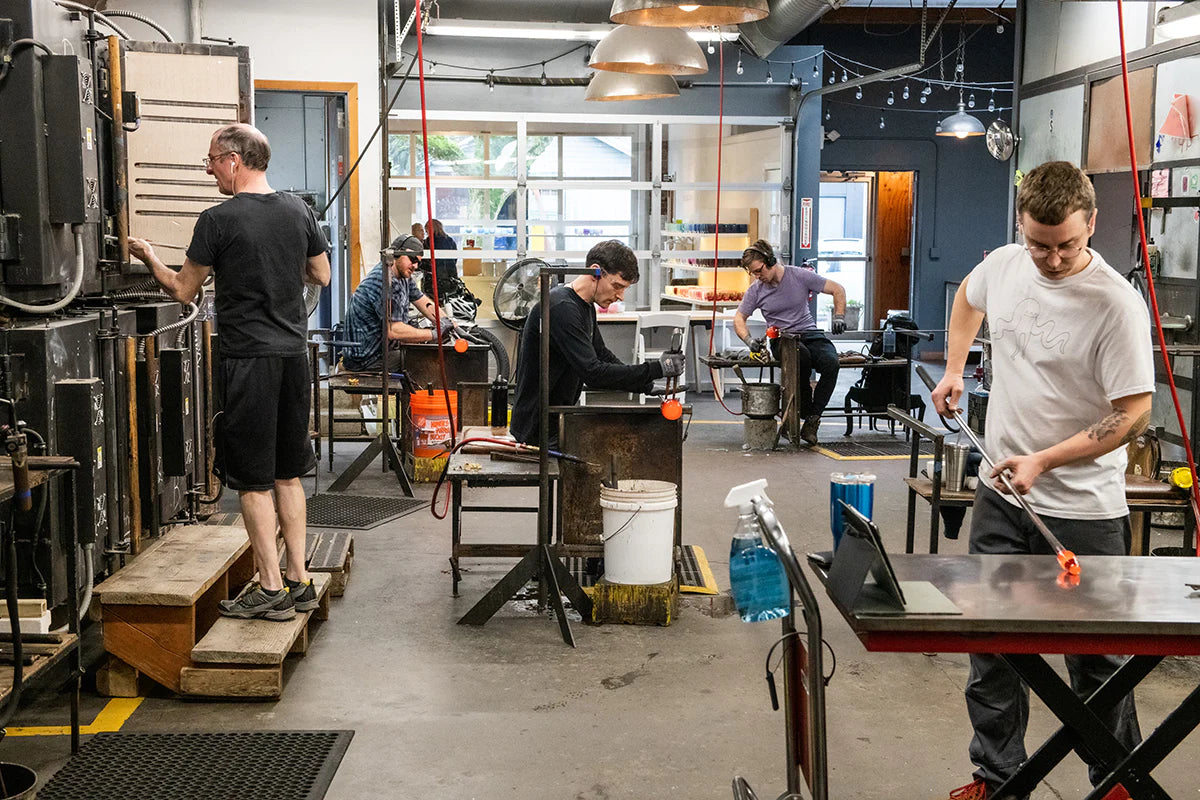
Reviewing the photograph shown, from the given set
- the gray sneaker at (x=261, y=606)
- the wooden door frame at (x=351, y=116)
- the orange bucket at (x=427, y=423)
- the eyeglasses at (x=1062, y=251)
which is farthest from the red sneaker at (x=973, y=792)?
the wooden door frame at (x=351, y=116)

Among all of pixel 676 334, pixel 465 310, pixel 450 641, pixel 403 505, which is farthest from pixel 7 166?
pixel 465 310

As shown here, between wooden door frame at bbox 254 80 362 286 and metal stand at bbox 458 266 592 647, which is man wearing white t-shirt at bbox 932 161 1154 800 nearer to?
metal stand at bbox 458 266 592 647

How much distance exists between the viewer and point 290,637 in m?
4.36

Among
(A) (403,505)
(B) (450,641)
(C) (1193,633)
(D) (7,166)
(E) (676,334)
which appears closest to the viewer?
(C) (1193,633)

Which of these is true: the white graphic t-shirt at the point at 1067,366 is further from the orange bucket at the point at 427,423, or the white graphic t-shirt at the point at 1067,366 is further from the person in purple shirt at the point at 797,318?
the person in purple shirt at the point at 797,318

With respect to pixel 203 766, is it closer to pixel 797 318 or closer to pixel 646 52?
pixel 646 52

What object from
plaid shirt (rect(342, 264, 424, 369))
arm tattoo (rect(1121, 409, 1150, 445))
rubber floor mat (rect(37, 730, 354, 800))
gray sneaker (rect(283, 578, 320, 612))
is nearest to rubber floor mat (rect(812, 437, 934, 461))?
plaid shirt (rect(342, 264, 424, 369))

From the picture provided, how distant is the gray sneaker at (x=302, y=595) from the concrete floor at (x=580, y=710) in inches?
8.3

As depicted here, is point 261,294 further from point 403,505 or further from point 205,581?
point 403,505

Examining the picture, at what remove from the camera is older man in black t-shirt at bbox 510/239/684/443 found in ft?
17.3

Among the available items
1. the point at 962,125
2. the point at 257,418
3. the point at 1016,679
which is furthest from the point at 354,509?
the point at 962,125

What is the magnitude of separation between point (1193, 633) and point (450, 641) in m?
3.15

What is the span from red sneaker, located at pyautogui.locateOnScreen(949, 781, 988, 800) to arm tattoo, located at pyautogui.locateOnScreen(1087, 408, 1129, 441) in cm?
97

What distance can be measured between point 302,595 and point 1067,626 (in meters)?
3.10
